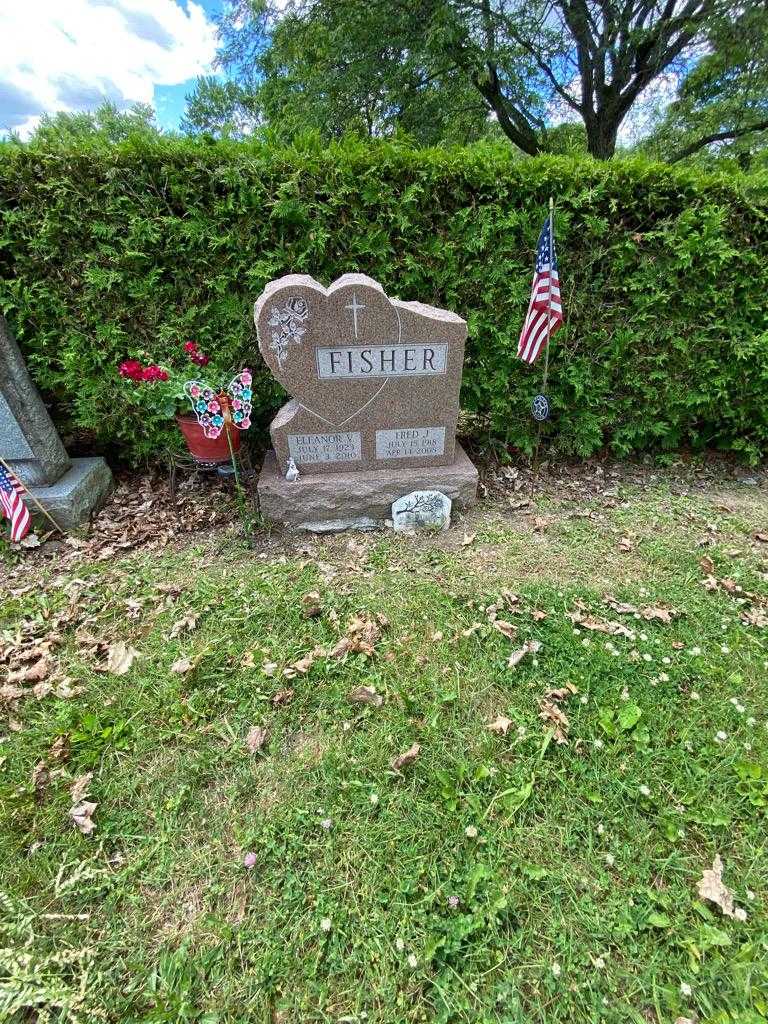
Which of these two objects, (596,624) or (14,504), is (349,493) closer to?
(596,624)

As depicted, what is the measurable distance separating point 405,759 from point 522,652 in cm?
84

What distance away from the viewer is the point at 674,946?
1.60 metres

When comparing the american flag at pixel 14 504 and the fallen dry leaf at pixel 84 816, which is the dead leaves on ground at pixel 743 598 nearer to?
the fallen dry leaf at pixel 84 816

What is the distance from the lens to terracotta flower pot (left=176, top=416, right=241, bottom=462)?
3.50m

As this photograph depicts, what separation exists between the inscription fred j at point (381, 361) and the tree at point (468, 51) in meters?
7.30

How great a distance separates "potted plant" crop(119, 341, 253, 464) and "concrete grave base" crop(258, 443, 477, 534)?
0.40 meters

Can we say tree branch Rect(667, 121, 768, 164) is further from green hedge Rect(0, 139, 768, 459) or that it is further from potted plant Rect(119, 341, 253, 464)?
potted plant Rect(119, 341, 253, 464)

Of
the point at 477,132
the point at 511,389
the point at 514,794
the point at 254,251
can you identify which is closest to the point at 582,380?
the point at 511,389

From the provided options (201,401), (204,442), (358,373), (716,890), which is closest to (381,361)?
(358,373)

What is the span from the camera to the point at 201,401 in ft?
10.5

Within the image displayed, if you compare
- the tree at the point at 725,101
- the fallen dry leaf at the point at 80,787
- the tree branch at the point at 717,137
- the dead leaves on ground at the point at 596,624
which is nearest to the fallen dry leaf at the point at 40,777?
the fallen dry leaf at the point at 80,787

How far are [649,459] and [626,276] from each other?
1639mm

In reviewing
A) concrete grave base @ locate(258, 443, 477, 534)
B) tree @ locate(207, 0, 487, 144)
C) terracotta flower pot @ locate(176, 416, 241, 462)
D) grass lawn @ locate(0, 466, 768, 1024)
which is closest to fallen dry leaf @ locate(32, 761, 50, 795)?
grass lawn @ locate(0, 466, 768, 1024)

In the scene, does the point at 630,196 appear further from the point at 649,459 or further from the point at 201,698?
the point at 201,698
